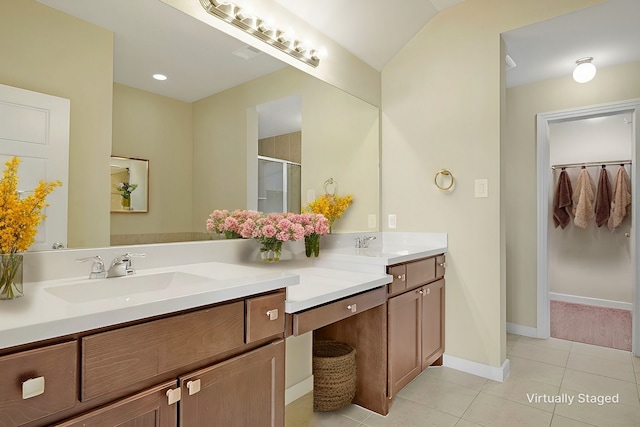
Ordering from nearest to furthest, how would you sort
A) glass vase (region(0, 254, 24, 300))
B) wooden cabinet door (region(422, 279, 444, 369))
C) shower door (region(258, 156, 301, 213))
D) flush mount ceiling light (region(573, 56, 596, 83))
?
glass vase (region(0, 254, 24, 300)), shower door (region(258, 156, 301, 213)), wooden cabinet door (region(422, 279, 444, 369)), flush mount ceiling light (region(573, 56, 596, 83))

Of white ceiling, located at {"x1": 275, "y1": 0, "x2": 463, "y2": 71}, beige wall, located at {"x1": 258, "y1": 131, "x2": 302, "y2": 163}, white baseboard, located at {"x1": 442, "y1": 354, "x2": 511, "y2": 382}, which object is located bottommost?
white baseboard, located at {"x1": 442, "y1": 354, "x2": 511, "y2": 382}

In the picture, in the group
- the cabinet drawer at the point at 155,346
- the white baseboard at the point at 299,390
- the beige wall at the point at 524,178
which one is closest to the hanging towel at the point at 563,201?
the beige wall at the point at 524,178

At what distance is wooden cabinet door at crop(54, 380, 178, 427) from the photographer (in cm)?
84

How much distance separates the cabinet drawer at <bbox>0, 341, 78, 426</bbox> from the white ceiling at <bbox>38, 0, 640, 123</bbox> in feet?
3.56

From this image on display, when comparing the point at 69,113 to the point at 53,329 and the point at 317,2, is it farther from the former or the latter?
the point at 317,2

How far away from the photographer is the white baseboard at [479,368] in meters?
2.37

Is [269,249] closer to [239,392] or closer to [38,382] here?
[239,392]

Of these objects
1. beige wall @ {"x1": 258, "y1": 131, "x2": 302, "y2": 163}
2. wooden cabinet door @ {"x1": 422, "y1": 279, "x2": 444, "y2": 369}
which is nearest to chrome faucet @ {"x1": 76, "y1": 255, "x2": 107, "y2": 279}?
beige wall @ {"x1": 258, "y1": 131, "x2": 302, "y2": 163}

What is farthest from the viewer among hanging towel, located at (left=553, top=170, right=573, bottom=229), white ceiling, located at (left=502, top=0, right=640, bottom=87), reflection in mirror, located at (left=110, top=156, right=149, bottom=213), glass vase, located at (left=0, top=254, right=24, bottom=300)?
hanging towel, located at (left=553, top=170, right=573, bottom=229)

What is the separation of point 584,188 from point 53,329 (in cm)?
509

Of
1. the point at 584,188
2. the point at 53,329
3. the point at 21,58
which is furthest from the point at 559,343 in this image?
the point at 21,58

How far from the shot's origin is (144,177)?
153 cm

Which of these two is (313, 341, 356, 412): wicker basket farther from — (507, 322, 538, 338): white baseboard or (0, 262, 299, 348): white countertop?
(507, 322, 538, 338): white baseboard

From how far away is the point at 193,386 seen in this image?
1017 millimetres
